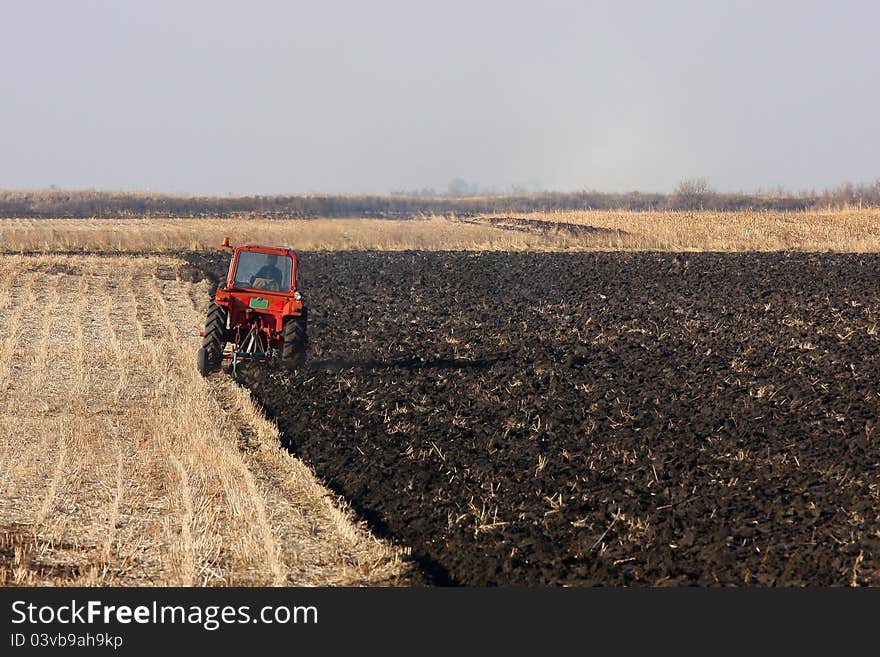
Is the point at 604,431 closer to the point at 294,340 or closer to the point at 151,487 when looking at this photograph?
the point at 151,487

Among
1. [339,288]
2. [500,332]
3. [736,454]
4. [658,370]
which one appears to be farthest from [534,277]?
[736,454]

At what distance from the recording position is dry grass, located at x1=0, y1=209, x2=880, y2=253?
39.8 meters

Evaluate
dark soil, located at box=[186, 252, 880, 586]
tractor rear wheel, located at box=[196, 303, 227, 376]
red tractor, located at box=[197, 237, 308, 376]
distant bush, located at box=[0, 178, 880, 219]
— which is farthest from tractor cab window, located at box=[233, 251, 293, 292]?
distant bush, located at box=[0, 178, 880, 219]

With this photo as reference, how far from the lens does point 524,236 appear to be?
44.3 meters

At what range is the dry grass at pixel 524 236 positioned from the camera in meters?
39.8

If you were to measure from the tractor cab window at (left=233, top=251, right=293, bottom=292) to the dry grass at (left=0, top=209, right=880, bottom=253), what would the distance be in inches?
867

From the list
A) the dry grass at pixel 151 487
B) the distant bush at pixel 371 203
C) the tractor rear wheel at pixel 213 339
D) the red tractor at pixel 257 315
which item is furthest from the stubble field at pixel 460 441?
the distant bush at pixel 371 203

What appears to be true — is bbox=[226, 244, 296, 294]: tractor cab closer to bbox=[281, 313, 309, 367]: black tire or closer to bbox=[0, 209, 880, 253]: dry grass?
bbox=[281, 313, 309, 367]: black tire

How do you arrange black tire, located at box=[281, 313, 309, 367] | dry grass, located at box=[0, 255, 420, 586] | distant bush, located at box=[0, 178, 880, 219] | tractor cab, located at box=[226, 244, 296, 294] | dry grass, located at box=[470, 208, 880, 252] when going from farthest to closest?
distant bush, located at box=[0, 178, 880, 219] → dry grass, located at box=[470, 208, 880, 252] → tractor cab, located at box=[226, 244, 296, 294] → black tire, located at box=[281, 313, 309, 367] → dry grass, located at box=[0, 255, 420, 586]

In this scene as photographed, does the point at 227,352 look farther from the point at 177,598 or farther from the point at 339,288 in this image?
the point at 339,288

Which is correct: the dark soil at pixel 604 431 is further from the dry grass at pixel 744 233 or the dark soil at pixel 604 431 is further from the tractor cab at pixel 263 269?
the dry grass at pixel 744 233

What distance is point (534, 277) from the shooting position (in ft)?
98.5

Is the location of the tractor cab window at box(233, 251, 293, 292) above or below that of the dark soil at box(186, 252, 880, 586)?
above

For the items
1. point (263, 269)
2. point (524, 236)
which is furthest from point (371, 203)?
point (263, 269)
